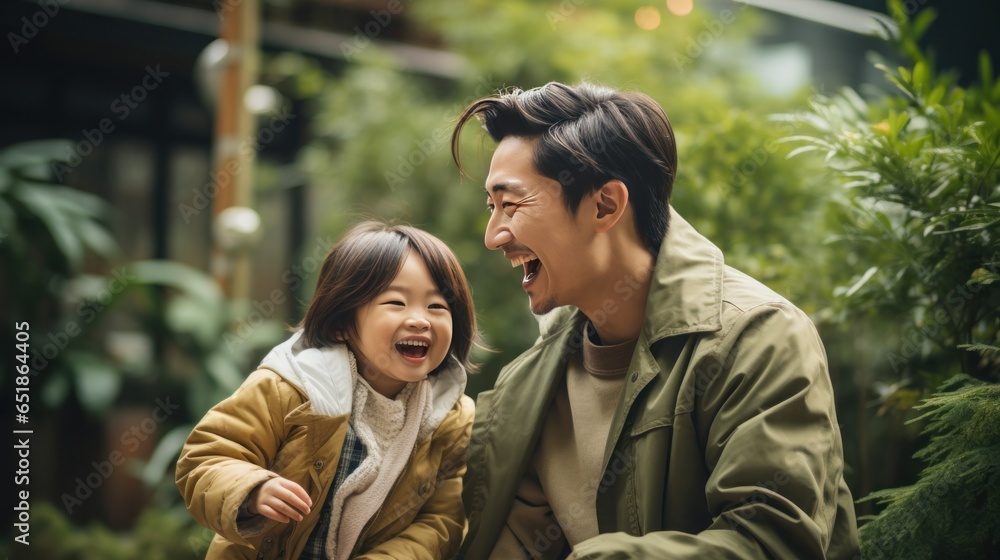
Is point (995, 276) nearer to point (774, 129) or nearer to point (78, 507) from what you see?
point (774, 129)

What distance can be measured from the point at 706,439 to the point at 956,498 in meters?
0.67

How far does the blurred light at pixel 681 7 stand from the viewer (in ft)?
18.1

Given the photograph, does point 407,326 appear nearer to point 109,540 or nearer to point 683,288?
point 683,288

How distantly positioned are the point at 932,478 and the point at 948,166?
0.84 meters

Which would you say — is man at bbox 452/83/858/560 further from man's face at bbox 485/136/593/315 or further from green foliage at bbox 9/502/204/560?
green foliage at bbox 9/502/204/560

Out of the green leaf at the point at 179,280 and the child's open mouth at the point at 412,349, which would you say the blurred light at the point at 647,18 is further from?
the child's open mouth at the point at 412,349

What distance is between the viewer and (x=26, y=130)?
5480mm

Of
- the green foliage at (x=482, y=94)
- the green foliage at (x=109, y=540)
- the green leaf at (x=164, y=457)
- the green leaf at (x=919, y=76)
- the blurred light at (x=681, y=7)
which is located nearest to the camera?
the green leaf at (x=919, y=76)

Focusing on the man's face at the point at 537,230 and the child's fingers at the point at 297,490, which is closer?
the child's fingers at the point at 297,490

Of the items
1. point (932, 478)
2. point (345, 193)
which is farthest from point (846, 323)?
point (345, 193)

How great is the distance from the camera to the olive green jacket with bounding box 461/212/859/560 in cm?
160

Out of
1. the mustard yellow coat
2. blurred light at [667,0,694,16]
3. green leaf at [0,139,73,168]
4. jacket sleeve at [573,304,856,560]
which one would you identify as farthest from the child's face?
blurred light at [667,0,694,16]

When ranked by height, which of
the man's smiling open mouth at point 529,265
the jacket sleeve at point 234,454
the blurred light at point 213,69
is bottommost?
the jacket sleeve at point 234,454

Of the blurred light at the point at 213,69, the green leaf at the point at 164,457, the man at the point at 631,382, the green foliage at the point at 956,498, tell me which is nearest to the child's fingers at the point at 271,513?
the man at the point at 631,382
